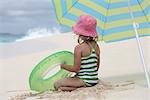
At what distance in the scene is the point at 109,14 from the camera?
166 inches

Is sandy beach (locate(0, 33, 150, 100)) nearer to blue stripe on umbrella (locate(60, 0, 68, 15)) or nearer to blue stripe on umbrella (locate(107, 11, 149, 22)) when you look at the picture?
blue stripe on umbrella (locate(107, 11, 149, 22))

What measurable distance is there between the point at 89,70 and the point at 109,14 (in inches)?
26.1

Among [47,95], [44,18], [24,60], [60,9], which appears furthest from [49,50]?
[44,18]

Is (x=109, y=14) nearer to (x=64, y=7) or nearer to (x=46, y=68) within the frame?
(x=64, y=7)

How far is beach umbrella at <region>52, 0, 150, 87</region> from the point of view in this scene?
4160 mm

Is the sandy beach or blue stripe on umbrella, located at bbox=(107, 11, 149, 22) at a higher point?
blue stripe on umbrella, located at bbox=(107, 11, 149, 22)

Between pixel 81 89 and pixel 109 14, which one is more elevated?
pixel 109 14

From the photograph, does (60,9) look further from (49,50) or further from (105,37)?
(49,50)

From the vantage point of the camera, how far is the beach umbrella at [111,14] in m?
4.16

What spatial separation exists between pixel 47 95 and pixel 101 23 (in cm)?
100

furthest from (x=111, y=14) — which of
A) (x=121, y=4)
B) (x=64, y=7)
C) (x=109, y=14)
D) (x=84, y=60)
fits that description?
(x=84, y=60)

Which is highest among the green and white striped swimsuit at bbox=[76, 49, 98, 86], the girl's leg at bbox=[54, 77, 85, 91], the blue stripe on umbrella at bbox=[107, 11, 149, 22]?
the blue stripe on umbrella at bbox=[107, 11, 149, 22]

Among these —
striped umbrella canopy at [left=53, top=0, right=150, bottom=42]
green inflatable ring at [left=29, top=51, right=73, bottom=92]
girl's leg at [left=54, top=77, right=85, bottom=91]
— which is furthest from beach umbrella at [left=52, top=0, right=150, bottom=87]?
girl's leg at [left=54, top=77, right=85, bottom=91]

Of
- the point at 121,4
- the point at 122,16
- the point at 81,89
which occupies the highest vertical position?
the point at 121,4
